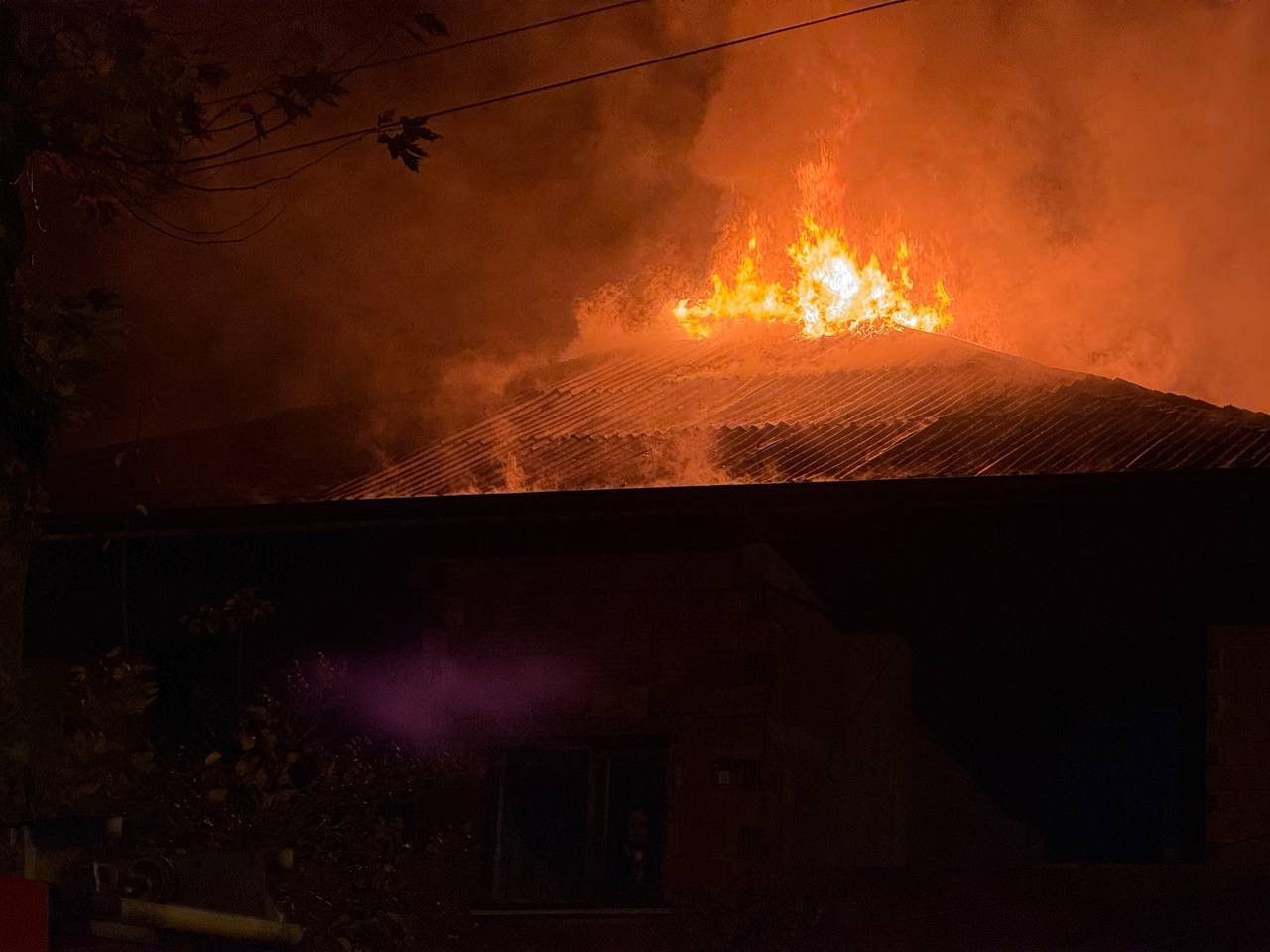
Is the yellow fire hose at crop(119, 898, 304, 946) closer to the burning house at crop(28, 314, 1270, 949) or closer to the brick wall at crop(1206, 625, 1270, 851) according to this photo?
the burning house at crop(28, 314, 1270, 949)

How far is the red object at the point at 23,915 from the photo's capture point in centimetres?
616

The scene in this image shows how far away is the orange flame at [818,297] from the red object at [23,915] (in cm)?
1252

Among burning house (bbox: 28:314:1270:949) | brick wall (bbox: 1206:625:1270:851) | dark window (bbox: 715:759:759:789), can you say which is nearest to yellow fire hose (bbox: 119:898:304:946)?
burning house (bbox: 28:314:1270:949)

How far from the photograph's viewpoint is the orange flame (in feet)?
60.3

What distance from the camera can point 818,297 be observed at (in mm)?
18719

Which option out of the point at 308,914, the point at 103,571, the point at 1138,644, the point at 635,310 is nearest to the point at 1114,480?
the point at 1138,644

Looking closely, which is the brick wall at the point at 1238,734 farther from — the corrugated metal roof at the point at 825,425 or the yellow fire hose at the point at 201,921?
the yellow fire hose at the point at 201,921

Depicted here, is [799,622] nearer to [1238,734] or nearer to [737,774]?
[737,774]

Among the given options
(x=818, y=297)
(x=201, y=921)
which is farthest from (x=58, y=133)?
(x=818, y=297)

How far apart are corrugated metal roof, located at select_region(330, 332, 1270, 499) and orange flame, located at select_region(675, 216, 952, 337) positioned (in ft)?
4.50

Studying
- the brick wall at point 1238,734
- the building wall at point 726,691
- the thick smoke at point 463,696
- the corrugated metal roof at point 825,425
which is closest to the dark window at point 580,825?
the building wall at point 726,691

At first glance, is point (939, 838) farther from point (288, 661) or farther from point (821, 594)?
point (288, 661)

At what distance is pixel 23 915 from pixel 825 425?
330 inches

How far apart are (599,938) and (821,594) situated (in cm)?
285
